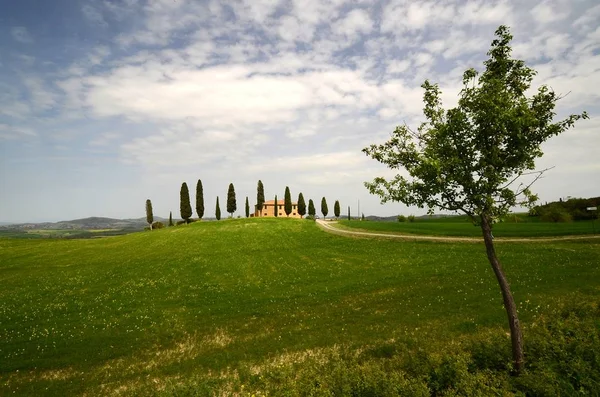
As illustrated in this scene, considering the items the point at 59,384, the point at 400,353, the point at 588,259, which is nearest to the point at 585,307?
the point at 400,353

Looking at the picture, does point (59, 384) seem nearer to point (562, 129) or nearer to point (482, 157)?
point (482, 157)

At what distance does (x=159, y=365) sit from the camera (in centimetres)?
1584

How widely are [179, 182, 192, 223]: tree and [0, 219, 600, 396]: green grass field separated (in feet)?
186

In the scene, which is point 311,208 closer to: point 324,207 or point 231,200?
point 324,207

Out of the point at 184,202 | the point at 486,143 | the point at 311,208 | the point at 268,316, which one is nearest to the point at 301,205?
the point at 311,208

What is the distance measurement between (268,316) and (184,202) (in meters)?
86.6

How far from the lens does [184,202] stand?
9988cm

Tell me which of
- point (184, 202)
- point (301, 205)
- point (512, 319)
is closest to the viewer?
point (512, 319)

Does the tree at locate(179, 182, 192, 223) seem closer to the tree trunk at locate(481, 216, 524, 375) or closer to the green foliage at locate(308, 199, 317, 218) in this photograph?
the green foliage at locate(308, 199, 317, 218)

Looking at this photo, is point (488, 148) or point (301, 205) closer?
point (488, 148)

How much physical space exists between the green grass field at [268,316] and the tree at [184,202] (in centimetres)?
5669

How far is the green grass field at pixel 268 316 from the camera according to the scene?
1421 centimetres

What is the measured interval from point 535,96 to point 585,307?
14313 mm

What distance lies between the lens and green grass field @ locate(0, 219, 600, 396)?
1421cm
